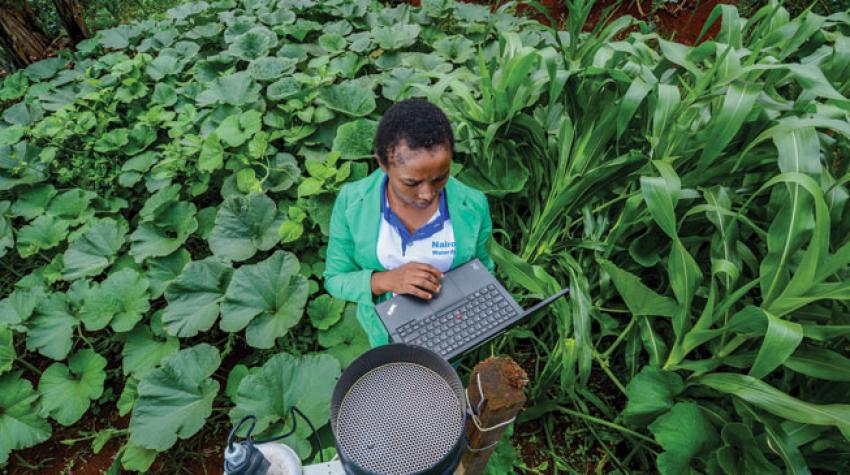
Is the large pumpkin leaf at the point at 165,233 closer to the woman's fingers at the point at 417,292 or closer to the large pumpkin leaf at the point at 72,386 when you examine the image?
the large pumpkin leaf at the point at 72,386

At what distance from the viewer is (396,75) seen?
2.62 meters

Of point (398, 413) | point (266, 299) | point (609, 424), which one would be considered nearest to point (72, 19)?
point (266, 299)

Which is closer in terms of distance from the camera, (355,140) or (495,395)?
(495,395)

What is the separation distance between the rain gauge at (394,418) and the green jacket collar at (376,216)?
0.70m

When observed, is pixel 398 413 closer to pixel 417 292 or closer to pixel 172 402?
pixel 417 292

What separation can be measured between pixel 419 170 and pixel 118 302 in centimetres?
161

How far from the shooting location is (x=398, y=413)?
0.69 meters

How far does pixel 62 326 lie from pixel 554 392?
213 cm

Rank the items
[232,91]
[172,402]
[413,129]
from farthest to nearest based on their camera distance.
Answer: [232,91]
[172,402]
[413,129]

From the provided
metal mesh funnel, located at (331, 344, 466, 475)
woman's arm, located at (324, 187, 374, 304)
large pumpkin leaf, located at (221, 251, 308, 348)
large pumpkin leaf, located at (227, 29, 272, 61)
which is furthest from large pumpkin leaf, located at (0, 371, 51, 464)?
large pumpkin leaf, located at (227, 29, 272, 61)

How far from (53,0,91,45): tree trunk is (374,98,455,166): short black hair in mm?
4174

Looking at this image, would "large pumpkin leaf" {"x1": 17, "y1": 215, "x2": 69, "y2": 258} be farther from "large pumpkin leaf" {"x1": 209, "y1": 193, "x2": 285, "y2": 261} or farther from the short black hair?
the short black hair

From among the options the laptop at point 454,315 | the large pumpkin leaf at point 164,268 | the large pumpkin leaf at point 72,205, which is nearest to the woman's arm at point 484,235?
the laptop at point 454,315

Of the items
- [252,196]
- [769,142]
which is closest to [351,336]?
[252,196]
